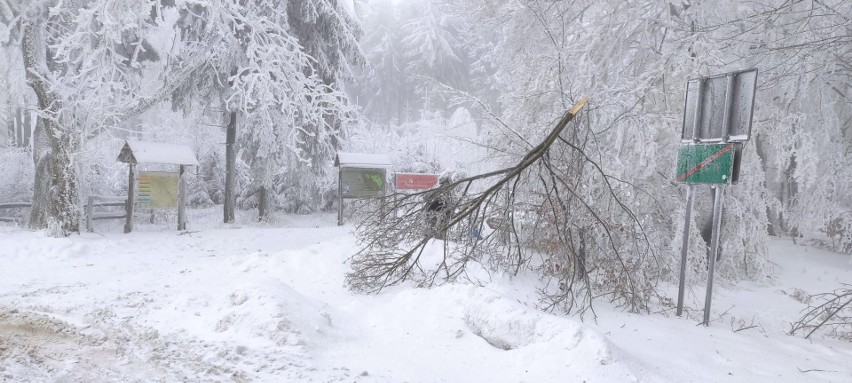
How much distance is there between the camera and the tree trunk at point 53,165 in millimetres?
10336

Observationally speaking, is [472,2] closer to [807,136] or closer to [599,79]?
[599,79]

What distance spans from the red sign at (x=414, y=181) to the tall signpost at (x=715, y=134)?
10.6m

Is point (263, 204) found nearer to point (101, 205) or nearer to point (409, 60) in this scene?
point (101, 205)

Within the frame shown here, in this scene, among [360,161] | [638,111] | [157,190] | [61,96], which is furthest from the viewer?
[360,161]

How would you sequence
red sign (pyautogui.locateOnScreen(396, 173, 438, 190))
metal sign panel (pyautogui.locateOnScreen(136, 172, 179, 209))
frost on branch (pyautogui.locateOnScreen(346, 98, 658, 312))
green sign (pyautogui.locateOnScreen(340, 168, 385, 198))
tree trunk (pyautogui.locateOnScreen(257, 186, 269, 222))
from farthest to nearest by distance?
1. tree trunk (pyautogui.locateOnScreen(257, 186, 269, 222))
2. red sign (pyautogui.locateOnScreen(396, 173, 438, 190))
3. green sign (pyautogui.locateOnScreen(340, 168, 385, 198))
4. metal sign panel (pyautogui.locateOnScreen(136, 172, 179, 209))
5. frost on branch (pyautogui.locateOnScreen(346, 98, 658, 312))

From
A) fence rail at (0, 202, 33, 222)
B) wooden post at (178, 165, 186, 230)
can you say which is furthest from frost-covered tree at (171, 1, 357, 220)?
fence rail at (0, 202, 33, 222)

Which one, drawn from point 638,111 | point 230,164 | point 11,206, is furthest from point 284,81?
point 11,206

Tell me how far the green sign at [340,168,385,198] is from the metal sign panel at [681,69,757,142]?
10.3 meters

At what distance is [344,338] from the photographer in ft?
15.3

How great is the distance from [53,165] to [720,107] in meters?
11.9

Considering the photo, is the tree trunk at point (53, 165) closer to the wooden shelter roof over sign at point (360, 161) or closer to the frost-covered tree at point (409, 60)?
the wooden shelter roof over sign at point (360, 161)

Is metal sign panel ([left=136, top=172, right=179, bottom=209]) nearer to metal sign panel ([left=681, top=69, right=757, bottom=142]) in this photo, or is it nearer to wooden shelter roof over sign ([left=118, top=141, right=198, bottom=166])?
wooden shelter roof over sign ([left=118, top=141, right=198, bottom=166])

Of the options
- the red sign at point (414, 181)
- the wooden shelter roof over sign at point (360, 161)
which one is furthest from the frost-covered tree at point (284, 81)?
the red sign at point (414, 181)

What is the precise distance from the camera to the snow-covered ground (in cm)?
385
